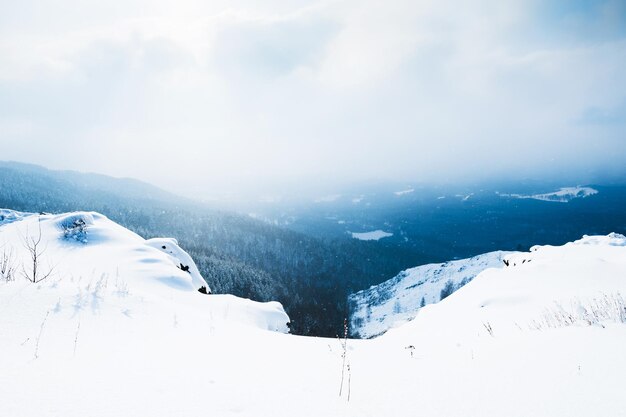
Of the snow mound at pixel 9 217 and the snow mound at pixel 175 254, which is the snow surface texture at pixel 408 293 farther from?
the snow mound at pixel 9 217

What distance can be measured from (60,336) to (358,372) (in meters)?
4.40

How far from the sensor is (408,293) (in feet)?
360

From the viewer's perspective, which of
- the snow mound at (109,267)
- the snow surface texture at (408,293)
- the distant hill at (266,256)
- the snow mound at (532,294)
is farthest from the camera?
the snow surface texture at (408,293)

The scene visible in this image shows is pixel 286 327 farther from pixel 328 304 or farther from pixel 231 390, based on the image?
pixel 328 304

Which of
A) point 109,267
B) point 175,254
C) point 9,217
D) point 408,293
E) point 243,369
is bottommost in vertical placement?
point 408,293

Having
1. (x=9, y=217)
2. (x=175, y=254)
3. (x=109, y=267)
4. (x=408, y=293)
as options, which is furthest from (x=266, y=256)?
(x=109, y=267)

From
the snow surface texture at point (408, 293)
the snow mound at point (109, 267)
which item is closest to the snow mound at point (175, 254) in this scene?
the snow mound at point (109, 267)

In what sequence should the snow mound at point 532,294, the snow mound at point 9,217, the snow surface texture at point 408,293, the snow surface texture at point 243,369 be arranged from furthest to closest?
the snow surface texture at point 408,293 < the snow mound at point 9,217 < the snow mound at point 532,294 < the snow surface texture at point 243,369

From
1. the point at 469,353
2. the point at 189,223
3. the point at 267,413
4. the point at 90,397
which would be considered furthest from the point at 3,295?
the point at 189,223

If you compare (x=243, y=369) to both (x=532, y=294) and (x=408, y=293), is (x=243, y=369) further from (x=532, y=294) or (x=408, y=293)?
(x=408, y=293)

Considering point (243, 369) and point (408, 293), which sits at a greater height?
point (243, 369)

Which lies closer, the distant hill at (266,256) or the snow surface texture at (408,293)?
the distant hill at (266,256)

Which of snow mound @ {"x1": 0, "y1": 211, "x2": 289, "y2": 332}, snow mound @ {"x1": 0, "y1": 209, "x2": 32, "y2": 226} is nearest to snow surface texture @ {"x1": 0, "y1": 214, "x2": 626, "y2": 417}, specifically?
snow mound @ {"x1": 0, "y1": 211, "x2": 289, "y2": 332}

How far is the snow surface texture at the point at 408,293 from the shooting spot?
93.3m
